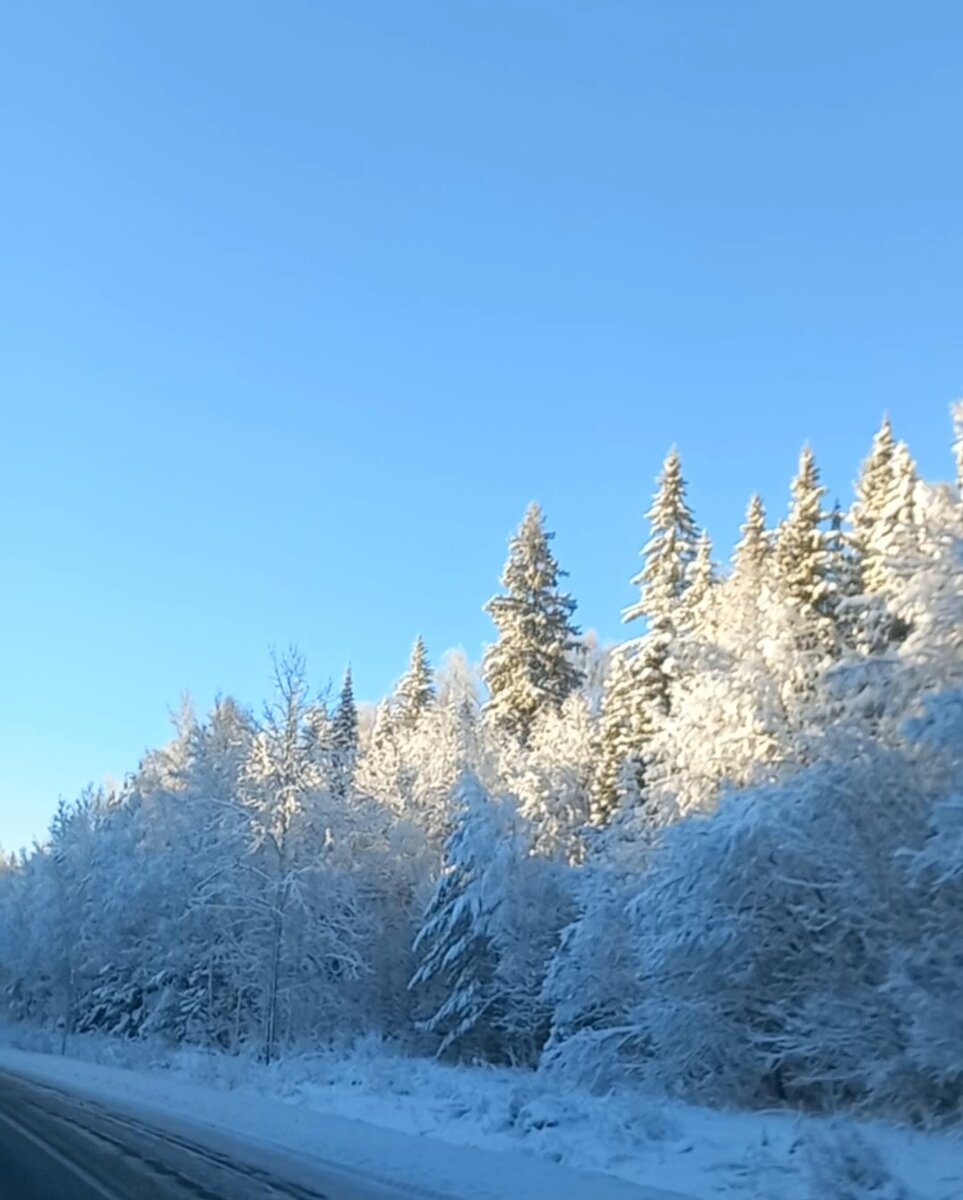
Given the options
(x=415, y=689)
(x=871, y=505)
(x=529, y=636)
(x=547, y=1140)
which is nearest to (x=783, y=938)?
(x=547, y=1140)

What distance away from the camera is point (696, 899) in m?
22.6

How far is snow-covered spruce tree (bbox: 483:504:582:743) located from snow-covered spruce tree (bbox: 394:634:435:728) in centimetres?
1794

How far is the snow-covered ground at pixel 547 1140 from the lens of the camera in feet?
39.3

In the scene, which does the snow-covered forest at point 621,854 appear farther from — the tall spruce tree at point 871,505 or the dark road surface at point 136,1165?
the dark road surface at point 136,1165

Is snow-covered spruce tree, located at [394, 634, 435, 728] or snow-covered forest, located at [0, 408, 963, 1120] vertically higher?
snow-covered spruce tree, located at [394, 634, 435, 728]

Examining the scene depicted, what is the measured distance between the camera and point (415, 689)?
73875 millimetres

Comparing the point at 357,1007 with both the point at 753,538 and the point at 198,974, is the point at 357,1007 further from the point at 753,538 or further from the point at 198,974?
the point at 753,538

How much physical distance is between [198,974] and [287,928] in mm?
9760

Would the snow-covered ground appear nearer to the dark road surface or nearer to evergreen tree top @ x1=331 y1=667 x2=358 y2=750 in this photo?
the dark road surface

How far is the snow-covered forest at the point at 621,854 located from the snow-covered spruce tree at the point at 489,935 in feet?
0.33

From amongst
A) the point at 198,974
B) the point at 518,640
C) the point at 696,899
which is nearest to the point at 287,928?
the point at 198,974

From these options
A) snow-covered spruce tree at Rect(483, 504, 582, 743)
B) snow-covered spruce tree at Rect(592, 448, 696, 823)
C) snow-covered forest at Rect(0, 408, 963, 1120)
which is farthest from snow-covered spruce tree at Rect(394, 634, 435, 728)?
snow-covered spruce tree at Rect(592, 448, 696, 823)

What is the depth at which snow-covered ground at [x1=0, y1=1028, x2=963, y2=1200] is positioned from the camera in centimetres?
1199

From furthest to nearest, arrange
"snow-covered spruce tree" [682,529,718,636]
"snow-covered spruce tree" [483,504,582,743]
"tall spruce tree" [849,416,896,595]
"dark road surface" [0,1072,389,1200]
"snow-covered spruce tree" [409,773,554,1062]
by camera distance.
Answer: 1. "snow-covered spruce tree" [483,504,582,743]
2. "snow-covered spruce tree" [409,773,554,1062]
3. "snow-covered spruce tree" [682,529,718,636]
4. "tall spruce tree" [849,416,896,595]
5. "dark road surface" [0,1072,389,1200]
